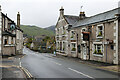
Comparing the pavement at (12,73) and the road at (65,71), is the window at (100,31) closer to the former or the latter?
the road at (65,71)

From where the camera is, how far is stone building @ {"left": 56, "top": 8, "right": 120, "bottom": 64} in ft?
54.7

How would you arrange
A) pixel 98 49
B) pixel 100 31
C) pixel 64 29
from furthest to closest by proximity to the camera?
pixel 64 29 → pixel 98 49 → pixel 100 31

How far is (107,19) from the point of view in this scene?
59.1ft

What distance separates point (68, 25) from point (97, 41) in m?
10.6

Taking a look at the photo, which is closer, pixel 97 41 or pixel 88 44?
pixel 97 41

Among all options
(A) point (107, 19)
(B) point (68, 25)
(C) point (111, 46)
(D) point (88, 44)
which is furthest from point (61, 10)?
(C) point (111, 46)

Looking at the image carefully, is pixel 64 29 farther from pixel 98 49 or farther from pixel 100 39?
pixel 100 39

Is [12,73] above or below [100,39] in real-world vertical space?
below

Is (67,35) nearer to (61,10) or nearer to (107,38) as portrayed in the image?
(61,10)

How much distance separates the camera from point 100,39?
1928 centimetres

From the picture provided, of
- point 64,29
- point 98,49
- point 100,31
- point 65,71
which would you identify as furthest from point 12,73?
point 64,29

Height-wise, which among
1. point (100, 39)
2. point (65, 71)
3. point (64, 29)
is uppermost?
point (64, 29)

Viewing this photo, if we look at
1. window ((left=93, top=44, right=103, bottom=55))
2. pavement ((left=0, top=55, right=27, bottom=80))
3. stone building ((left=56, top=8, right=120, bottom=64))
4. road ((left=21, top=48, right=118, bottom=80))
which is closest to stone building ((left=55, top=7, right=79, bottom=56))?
stone building ((left=56, top=8, right=120, bottom=64))

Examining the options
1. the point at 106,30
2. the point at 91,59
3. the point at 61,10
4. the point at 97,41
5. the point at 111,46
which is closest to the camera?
the point at 111,46
